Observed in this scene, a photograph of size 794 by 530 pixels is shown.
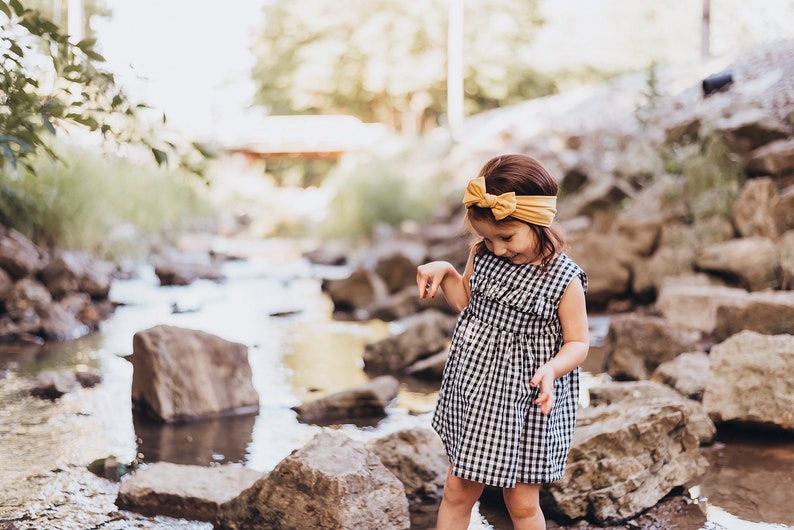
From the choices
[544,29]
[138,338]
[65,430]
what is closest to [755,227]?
[138,338]

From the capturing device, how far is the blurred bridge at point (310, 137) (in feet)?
97.7

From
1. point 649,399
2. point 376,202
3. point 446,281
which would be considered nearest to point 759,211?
point 649,399

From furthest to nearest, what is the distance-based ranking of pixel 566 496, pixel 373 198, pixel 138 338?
pixel 373 198 < pixel 138 338 < pixel 566 496


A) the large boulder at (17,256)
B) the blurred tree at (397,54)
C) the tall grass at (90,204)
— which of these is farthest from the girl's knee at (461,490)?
the blurred tree at (397,54)

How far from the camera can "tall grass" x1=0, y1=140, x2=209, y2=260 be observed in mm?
8414

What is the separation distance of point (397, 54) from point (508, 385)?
29.8 metres

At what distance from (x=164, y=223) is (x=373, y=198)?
380 cm

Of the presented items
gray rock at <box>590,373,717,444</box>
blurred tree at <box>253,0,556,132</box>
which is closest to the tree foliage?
gray rock at <box>590,373,717,444</box>

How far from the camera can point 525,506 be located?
2666mm

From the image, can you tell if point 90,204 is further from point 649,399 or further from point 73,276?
point 649,399

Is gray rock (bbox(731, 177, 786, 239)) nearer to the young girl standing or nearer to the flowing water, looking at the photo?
the flowing water

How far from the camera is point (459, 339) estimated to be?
109 inches

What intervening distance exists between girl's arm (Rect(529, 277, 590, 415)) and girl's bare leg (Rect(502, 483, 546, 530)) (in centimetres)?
34

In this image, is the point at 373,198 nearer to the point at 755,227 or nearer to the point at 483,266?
the point at 755,227
